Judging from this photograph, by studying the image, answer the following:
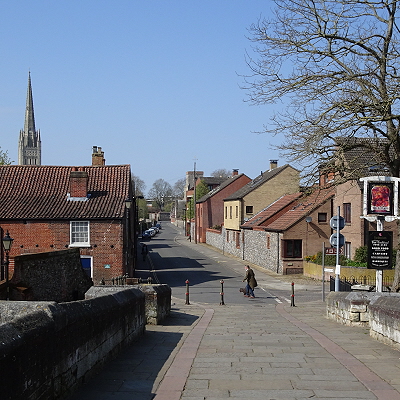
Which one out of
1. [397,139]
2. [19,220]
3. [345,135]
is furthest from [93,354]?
[19,220]

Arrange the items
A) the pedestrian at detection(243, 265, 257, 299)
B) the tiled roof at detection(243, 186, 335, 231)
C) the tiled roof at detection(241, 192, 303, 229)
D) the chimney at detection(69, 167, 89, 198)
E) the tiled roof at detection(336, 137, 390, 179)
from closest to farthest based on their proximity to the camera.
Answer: the tiled roof at detection(336, 137, 390, 179)
the pedestrian at detection(243, 265, 257, 299)
the chimney at detection(69, 167, 89, 198)
the tiled roof at detection(243, 186, 335, 231)
the tiled roof at detection(241, 192, 303, 229)

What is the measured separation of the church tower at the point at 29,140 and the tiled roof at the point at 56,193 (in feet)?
515

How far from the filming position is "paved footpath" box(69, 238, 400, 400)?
6703 mm

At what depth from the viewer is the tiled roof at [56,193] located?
32.8 meters

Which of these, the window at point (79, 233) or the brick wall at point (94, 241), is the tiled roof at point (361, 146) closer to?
the brick wall at point (94, 241)

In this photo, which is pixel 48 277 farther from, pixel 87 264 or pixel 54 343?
pixel 54 343

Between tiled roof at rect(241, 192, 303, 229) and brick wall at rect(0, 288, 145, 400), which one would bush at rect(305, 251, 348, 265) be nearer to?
tiled roof at rect(241, 192, 303, 229)

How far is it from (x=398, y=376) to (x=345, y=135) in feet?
43.4

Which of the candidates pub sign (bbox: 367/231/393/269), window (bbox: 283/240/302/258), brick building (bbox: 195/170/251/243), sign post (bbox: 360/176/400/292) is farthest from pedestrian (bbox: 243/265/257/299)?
brick building (bbox: 195/170/251/243)

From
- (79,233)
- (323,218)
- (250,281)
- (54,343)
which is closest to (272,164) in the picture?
(323,218)

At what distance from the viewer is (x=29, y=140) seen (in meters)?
189

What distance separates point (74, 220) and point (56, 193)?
9.91ft

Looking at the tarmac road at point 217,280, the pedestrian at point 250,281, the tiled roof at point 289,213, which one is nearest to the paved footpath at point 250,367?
the pedestrian at point 250,281

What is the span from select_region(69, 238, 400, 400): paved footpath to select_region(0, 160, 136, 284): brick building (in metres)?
19.8
